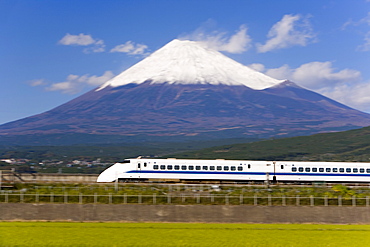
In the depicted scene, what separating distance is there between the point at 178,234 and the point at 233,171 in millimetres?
34503

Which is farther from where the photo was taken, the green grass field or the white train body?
the white train body

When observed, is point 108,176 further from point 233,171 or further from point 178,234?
point 178,234

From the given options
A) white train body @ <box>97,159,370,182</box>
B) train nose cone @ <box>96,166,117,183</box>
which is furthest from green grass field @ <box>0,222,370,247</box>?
train nose cone @ <box>96,166,117,183</box>

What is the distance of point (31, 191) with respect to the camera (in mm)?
58844

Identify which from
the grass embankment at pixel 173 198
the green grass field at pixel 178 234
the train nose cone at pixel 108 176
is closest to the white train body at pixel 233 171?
the train nose cone at pixel 108 176

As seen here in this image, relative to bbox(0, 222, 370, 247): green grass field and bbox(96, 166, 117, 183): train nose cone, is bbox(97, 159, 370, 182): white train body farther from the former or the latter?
bbox(0, 222, 370, 247): green grass field

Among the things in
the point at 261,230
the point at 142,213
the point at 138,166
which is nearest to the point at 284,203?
the point at 261,230

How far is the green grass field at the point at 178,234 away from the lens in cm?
3569

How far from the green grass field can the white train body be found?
81.7 ft

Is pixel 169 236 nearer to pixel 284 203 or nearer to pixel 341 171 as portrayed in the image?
pixel 284 203

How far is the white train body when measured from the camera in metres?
72.9

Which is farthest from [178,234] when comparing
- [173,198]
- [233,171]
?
[233,171]

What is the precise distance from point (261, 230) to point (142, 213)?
449 inches

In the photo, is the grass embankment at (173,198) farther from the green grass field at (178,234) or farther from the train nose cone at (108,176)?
the train nose cone at (108,176)
